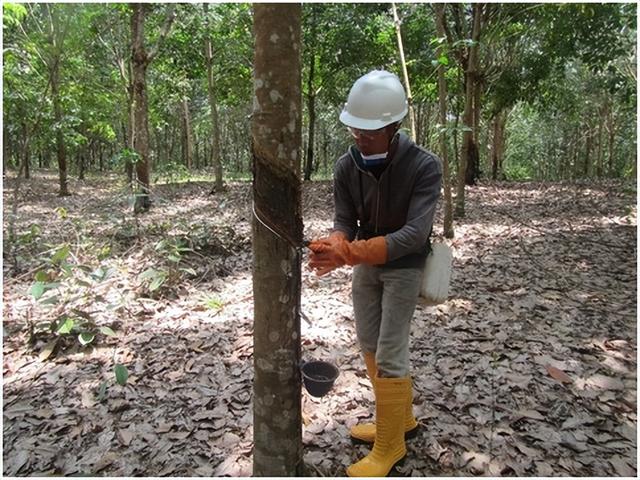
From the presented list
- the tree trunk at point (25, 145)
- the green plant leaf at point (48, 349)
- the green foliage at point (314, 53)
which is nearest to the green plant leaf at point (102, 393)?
the green plant leaf at point (48, 349)

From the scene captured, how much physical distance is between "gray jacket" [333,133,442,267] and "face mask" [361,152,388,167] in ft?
0.13

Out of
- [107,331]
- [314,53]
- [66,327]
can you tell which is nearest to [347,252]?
[107,331]

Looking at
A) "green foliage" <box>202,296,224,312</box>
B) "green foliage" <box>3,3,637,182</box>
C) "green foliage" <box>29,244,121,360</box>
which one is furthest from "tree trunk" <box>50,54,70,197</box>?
"green foliage" <box>202,296,224,312</box>

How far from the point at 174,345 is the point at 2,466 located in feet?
5.02

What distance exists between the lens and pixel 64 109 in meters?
15.0

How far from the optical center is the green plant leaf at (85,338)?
3.99 meters

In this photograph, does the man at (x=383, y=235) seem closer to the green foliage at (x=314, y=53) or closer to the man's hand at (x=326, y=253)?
the man's hand at (x=326, y=253)

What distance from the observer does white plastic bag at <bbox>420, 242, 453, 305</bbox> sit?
8.34 feet

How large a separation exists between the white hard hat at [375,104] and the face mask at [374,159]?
0.17 meters

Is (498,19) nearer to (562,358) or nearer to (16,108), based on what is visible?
(562,358)

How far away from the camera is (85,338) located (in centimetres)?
404

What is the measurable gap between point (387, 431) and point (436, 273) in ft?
3.02

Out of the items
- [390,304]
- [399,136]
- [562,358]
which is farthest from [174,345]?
[562,358]

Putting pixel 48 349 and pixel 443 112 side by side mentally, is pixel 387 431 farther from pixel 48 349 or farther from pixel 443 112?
pixel 443 112
